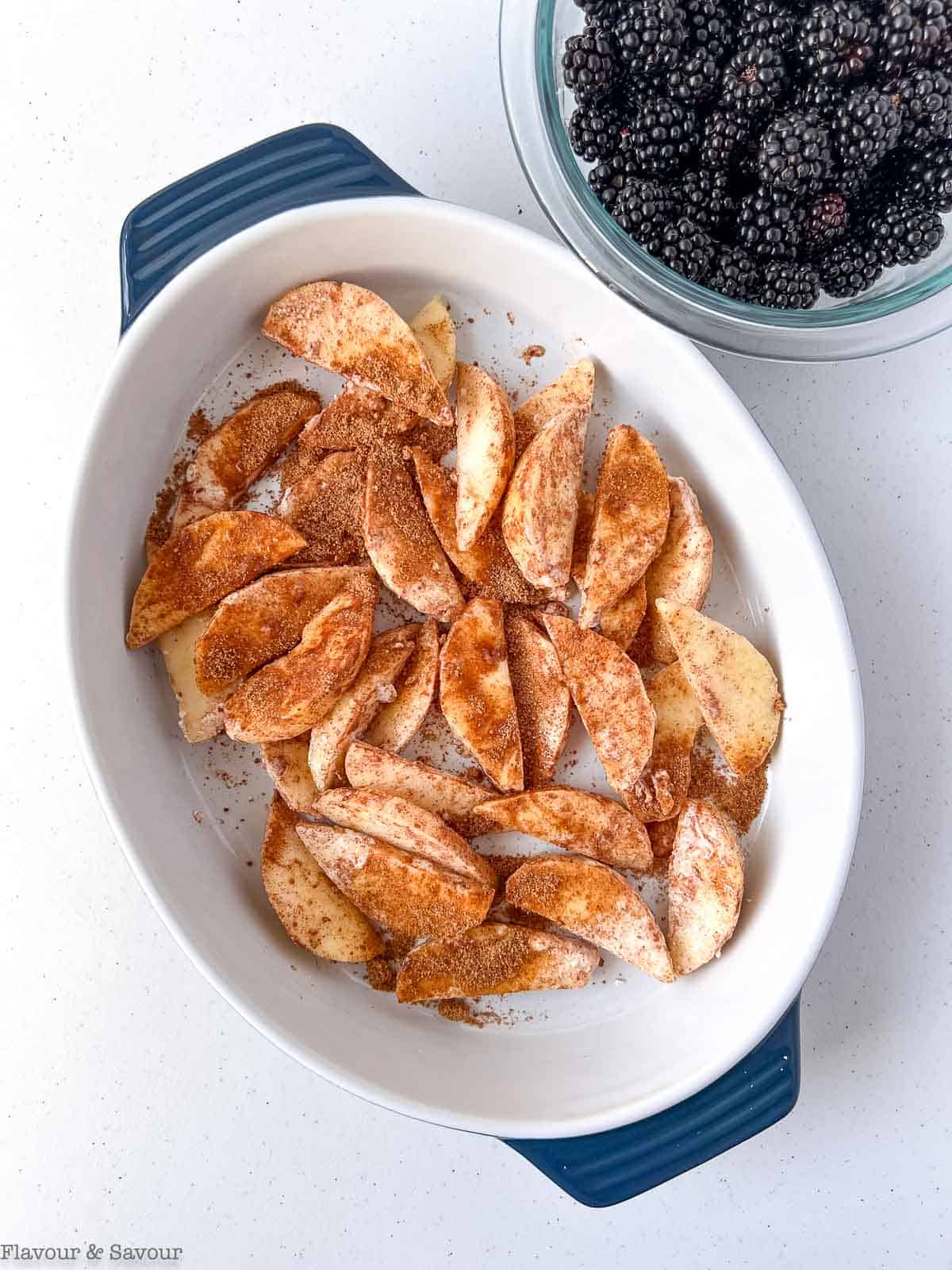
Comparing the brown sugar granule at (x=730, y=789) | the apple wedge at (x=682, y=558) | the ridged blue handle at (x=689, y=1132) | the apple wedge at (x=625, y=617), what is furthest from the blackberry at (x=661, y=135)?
the ridged blue handle at (x=689, y=1132)

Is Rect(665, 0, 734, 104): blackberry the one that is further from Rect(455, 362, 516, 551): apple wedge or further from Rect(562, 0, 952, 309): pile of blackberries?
Rect(455, 362, 516, 551): apple wedge

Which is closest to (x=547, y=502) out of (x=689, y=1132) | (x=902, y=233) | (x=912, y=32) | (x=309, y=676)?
(x=309, y=676)

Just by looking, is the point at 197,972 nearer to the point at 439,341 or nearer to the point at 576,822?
the point at 576,822

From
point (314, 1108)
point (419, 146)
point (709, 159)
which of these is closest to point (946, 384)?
point (709, 159)

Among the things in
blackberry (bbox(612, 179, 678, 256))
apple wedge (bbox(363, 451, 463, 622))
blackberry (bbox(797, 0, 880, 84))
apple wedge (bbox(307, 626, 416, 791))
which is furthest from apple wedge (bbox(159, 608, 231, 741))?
blackberry (bbox(797, 0, 880, 84))

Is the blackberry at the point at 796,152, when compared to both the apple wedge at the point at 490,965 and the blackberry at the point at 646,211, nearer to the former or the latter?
the blackberry at the point at 646,211

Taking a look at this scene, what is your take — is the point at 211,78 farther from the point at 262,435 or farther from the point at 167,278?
the point at 262,435
